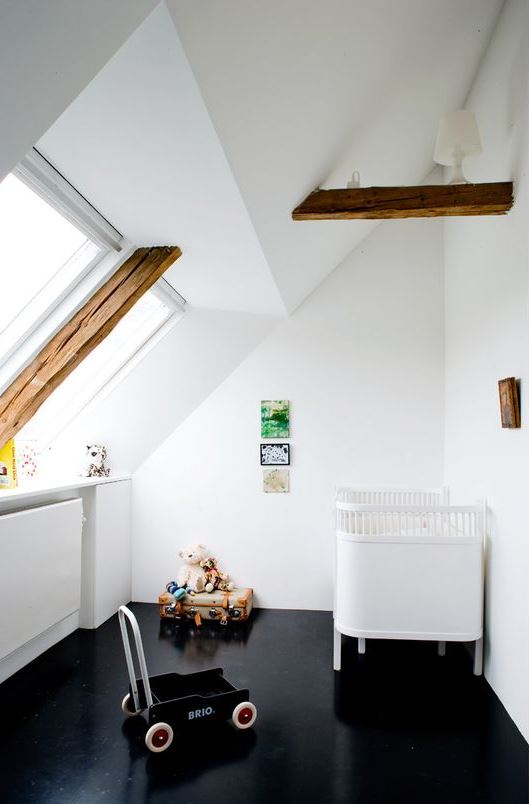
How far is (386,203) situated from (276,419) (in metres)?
1.69

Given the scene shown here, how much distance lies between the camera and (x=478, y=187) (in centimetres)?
252

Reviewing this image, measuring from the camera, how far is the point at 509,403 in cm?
233

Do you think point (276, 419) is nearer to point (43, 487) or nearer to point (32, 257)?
point (43, 487)

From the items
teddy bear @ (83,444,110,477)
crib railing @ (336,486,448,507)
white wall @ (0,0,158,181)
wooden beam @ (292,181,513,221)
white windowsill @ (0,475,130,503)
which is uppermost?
wooden beam @ (292,181,513,221)

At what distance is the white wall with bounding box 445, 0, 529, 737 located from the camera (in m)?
2.30

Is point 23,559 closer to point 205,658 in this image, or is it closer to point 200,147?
point 205,658

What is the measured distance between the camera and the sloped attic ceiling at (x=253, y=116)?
1.52m

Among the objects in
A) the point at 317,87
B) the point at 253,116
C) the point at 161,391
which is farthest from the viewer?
the point at 161,391

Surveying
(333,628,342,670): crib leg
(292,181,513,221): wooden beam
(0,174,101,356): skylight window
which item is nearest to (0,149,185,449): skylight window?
(0,174,101,356): skylight window

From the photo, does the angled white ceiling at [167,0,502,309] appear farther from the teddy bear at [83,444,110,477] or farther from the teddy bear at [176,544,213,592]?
the teddy bear at [176,544,213,592]

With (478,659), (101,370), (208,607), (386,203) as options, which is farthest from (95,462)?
(478,659)

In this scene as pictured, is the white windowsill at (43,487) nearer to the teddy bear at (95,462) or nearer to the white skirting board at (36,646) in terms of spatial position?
the teddy bear at (95,462)

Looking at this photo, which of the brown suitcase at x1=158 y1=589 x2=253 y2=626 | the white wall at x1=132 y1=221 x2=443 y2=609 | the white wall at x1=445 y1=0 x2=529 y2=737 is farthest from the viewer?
the white wall at x1=132 y1=221 x2=443 y2=609

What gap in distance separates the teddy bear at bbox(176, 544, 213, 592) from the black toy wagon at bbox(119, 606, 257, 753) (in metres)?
1.27
